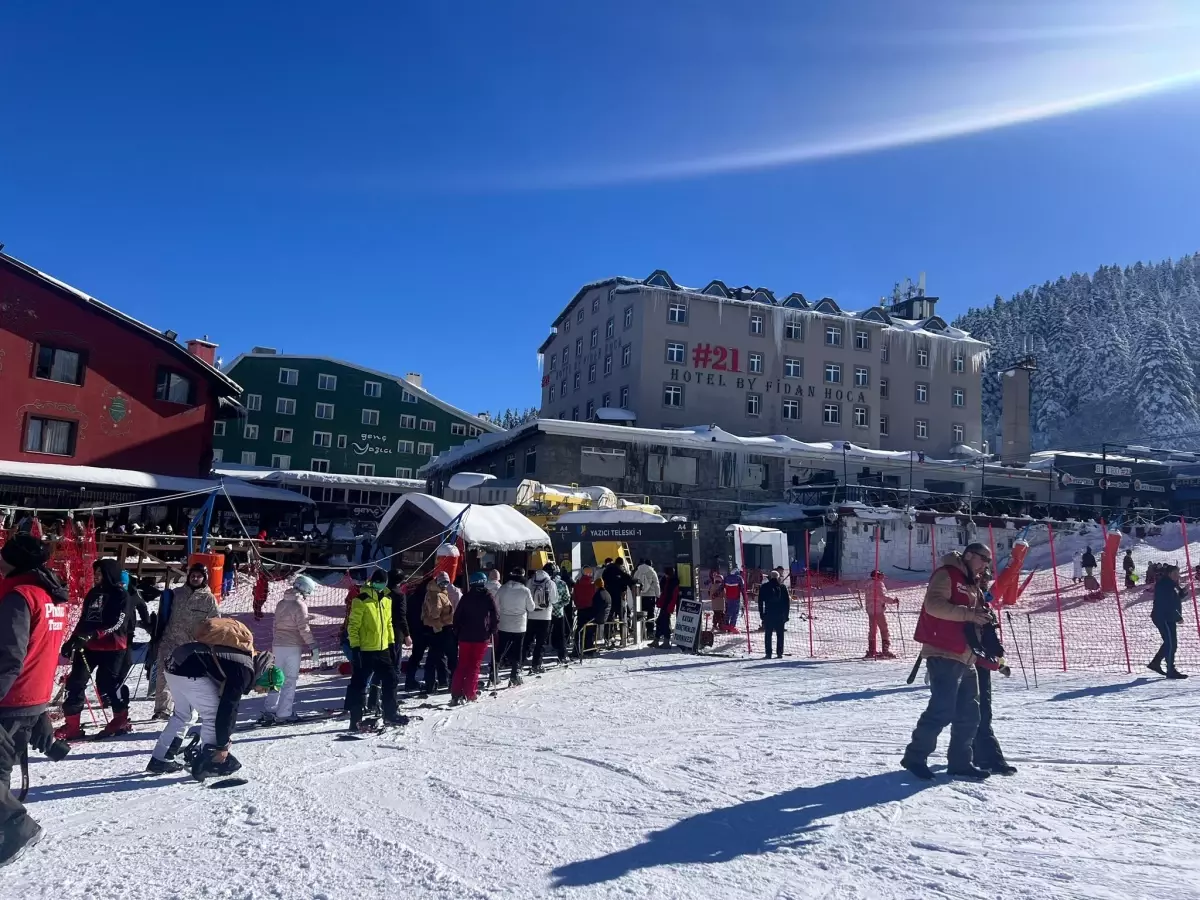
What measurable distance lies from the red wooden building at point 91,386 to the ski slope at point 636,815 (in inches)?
988

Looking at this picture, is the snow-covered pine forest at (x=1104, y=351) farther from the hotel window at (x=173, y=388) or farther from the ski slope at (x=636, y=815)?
the ski slope at (x=636, y=815)

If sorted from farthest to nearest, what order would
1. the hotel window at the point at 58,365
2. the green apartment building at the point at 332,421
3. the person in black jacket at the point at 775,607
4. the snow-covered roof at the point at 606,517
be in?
the green apartment building at the point at 332,421 → the hotel window at the point at 58,365 → the snow-covered roof at the point at 606,517 → the person in black jacket at the point at 775,607

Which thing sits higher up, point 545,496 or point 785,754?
point 545,496

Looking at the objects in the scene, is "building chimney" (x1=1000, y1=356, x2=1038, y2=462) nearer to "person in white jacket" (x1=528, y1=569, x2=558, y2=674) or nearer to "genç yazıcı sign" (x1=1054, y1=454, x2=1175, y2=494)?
"genç yazıcı sign" (x1=1054, y1=454, x2=1175, y2=494)

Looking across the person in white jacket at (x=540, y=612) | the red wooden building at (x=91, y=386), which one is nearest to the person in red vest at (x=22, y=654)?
the person in white jacket at (x=540, y=612)

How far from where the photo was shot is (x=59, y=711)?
8.31 m

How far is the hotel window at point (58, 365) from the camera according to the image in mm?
28344

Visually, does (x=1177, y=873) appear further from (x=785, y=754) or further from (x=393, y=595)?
(x=393, y=595)

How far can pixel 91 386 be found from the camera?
2923cm

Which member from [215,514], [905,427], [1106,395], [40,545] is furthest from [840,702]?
[1106,395]

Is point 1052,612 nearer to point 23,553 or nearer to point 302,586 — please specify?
point 302,586

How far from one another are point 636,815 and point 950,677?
233 centimetres

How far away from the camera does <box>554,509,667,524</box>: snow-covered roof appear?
15.6 meters

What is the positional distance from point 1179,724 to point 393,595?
788cm
